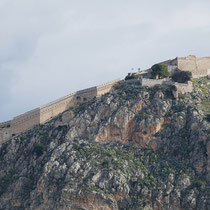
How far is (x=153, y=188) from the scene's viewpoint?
4675 inches

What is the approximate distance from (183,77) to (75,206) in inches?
1521

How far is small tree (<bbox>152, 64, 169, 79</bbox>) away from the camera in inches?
5699

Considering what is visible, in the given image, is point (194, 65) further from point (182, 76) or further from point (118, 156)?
point (118, 156)

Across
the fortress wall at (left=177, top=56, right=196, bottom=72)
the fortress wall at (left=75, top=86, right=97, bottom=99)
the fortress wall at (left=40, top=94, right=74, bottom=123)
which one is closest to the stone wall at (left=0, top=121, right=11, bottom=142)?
the fortress wall at (left=40, top=94, right=74, bottom=123)

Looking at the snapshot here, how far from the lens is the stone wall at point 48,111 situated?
141000 mm

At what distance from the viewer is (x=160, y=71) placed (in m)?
145

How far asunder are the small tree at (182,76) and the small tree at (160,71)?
1.73 metres

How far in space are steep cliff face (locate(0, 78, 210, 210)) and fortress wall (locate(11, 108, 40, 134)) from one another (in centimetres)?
307

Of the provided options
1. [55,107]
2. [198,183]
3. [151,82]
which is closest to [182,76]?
[151,82]

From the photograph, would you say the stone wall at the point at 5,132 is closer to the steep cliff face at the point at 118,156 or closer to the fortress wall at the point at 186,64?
the steep cliff face at the point at 118,156

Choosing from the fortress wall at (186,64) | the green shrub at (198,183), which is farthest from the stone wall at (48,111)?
the green shrub at (198,183)

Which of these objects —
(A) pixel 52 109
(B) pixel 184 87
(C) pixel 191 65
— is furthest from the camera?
(C) pixel 191 65

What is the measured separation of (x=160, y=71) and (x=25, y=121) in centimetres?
2782

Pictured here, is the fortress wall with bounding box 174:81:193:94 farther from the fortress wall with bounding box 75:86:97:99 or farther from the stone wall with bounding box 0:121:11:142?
the stone wall with bounding box 0:121:11:142
